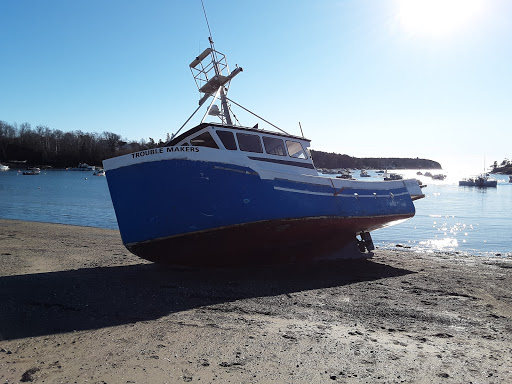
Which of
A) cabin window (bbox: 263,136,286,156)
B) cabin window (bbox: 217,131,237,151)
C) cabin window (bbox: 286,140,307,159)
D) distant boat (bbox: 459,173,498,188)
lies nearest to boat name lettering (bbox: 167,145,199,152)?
cabin window (bbox: 217,131,237,151)

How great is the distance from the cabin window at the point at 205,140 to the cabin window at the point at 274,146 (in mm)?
1440

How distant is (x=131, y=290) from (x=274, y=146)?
16.6 ft

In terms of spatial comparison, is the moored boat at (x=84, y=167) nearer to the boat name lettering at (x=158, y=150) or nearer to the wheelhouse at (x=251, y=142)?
the wheelhouse at (x=251, y=142)

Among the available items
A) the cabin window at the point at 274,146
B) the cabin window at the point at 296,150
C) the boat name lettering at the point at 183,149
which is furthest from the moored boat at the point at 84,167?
the boat name lettering at the point at 183,149

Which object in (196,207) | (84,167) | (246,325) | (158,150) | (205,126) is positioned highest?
(84,167)

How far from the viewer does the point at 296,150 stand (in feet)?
33.4

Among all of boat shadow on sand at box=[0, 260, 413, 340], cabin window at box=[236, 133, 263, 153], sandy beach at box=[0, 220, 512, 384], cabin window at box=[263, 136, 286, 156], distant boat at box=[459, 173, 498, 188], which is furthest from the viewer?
distant boat at box=[459, 173, 498, 188]

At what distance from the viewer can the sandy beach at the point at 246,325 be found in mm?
3848

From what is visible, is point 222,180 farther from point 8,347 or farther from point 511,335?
point 511,335

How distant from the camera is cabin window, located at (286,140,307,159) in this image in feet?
32.8

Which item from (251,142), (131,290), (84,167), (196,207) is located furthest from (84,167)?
(131,290)

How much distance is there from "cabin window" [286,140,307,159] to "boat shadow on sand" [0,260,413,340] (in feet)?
9.97

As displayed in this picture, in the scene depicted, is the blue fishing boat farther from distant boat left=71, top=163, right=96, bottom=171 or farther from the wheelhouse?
distant boat left=71, top=163, right=96, bottom=171

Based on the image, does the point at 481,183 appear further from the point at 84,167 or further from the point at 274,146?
the point at 84,167
